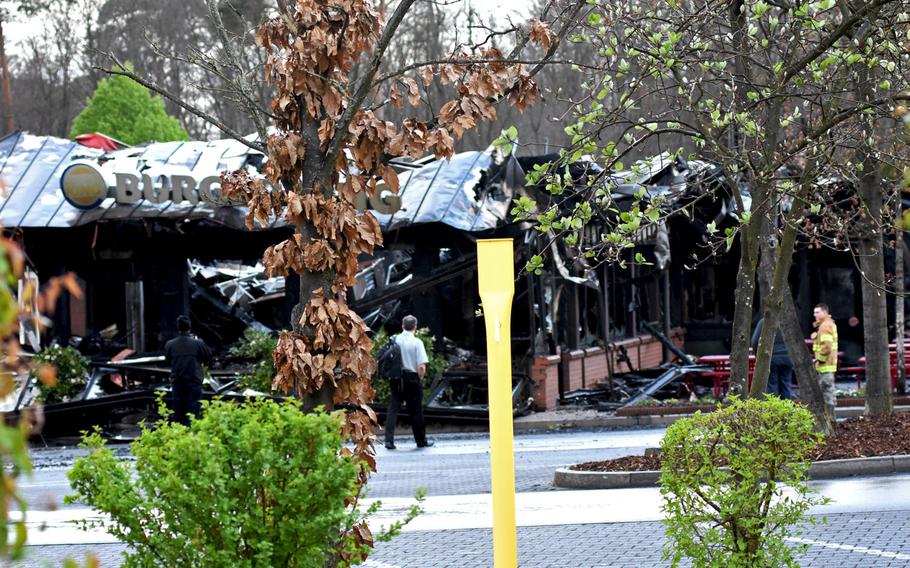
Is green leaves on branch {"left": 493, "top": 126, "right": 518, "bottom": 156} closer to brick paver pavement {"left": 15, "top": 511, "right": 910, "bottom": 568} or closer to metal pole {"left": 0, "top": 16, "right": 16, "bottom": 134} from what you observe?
brick paver pavement {"left": 15, "top": 511, "right": 910, "bottom": 568}

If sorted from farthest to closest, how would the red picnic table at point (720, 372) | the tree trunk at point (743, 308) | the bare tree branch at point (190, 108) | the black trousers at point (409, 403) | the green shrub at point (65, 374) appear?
the red picnic table at point (720, 372) → the green shrub at point (65, 374) → the black trousers at point (409, 403) → the tree trunk at point (743, 308) → the bare tree branch at point (190, 108)

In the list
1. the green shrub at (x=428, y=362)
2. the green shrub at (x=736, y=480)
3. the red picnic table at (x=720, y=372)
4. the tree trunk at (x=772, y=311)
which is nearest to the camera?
the green shrub at (x=736, y=480)

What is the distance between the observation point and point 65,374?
70.8ft

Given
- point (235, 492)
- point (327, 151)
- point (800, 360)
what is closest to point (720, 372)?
point (800, 360)

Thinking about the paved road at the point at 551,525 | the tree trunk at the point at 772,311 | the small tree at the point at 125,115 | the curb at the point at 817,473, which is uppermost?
the small tree at the point at 125,115

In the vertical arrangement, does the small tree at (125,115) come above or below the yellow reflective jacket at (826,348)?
above

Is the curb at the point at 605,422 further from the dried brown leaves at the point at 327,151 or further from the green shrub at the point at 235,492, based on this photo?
the green shrub at the point at 235,492

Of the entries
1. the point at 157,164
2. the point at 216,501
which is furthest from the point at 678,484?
the point at 157,164

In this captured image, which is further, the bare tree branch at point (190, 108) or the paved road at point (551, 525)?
the paved road at point (551, 525)

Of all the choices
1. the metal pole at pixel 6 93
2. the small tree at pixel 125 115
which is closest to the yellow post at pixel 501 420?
the small tree at pixel 125 115

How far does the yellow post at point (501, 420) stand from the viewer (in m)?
6.04

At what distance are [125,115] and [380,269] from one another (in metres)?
14.5

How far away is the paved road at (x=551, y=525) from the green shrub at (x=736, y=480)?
2.32 metres

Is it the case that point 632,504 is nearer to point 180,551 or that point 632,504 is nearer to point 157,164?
point 180,551
